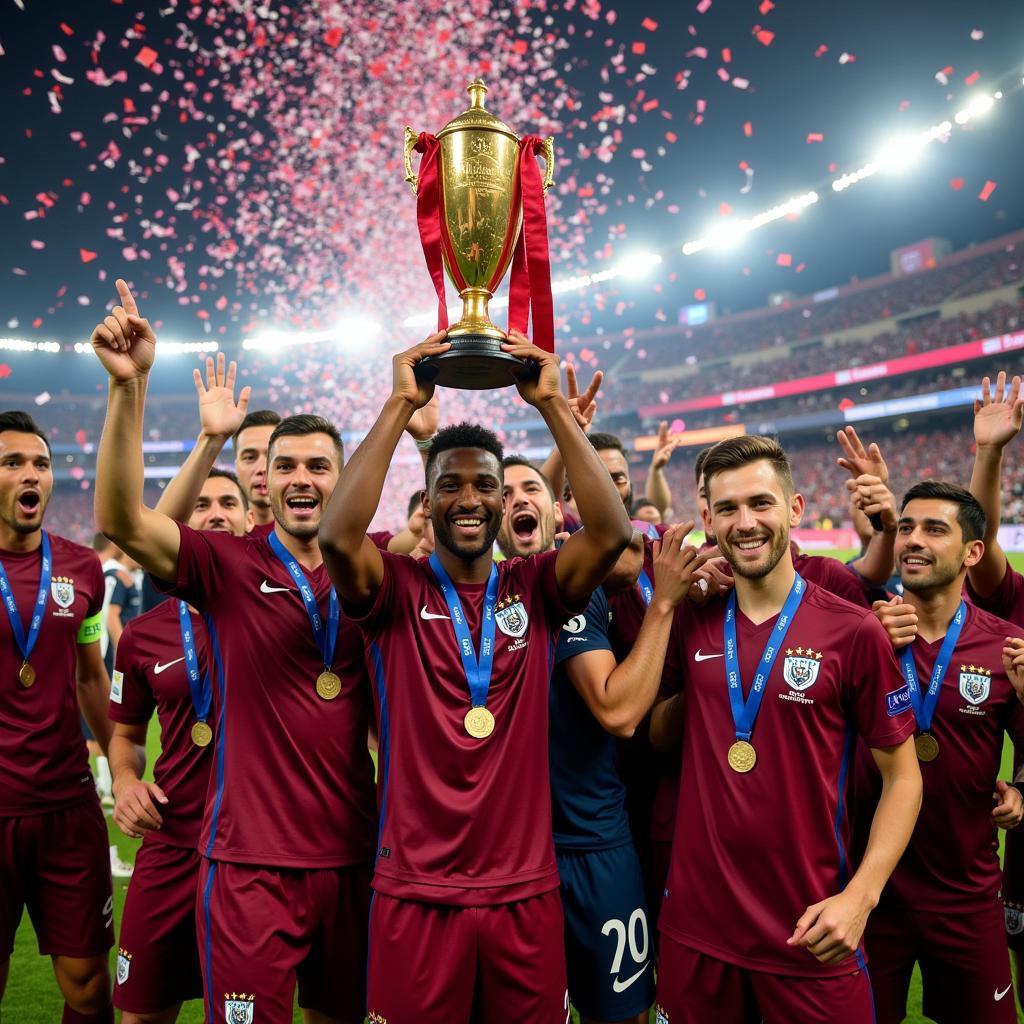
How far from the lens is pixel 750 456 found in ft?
8.32

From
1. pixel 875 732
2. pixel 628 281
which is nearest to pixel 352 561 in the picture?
pixel 875 732

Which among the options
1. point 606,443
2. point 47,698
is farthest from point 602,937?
point 606,443

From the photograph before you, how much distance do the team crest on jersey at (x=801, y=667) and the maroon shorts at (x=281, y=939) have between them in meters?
1.37

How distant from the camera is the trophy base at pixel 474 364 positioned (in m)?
2.46

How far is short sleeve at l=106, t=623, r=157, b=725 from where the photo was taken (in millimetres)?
3076

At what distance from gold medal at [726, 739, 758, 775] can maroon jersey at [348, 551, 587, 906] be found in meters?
0.53

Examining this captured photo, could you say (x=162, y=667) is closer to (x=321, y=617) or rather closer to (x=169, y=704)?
(x=169, y=704)

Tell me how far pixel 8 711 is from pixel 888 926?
3.23 m

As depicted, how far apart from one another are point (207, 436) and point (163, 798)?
134cm

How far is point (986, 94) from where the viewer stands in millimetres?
30938

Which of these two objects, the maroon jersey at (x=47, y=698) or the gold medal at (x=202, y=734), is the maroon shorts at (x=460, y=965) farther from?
the maroon jersey at (x=47, y=698)

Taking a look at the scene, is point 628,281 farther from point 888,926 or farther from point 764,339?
point 888,926

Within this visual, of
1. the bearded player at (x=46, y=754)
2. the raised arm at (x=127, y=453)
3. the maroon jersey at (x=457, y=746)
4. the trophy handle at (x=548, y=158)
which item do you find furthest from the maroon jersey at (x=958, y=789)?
the bearded player at (x=46, y=754)

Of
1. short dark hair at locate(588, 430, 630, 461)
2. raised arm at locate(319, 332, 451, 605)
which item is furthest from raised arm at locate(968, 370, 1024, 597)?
raised arm at locate(319, 332, 451, 605)
